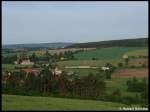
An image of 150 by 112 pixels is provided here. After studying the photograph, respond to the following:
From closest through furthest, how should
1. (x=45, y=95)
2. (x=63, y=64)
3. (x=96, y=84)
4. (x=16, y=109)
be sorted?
(x=16, y=109) → (x=45, y=95) → (x=96, y=84) → (x=63, y=64)

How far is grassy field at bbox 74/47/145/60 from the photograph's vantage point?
43.0ft

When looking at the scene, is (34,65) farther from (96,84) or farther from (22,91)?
(96,84)

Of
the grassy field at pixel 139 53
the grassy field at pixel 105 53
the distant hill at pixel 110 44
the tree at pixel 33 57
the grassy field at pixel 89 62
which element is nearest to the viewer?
the grassy field at pixel 139 53

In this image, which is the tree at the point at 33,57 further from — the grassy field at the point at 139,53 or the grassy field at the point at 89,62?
the grassy field at the point at 139,53

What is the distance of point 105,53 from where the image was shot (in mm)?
13766

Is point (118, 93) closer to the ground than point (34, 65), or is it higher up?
closer to the ground

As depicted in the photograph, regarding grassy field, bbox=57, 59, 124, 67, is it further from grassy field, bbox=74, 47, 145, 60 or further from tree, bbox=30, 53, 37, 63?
tree, bbox=30, 53, 37, 63

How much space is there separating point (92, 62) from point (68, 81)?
2036mm

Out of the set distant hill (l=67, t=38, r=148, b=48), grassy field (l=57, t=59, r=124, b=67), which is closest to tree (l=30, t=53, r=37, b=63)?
grassy field (l=57, t=59, r=124, b=67)

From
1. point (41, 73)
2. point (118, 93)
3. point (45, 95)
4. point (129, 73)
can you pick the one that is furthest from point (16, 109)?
point (129, 73)

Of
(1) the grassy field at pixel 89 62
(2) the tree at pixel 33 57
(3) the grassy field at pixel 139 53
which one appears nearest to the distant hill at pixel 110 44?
(3) the grassy field at pixel 139 53

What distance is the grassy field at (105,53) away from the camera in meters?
13.1

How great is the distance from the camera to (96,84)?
36.7 ft

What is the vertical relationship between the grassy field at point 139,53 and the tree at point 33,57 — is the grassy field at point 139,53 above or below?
above
